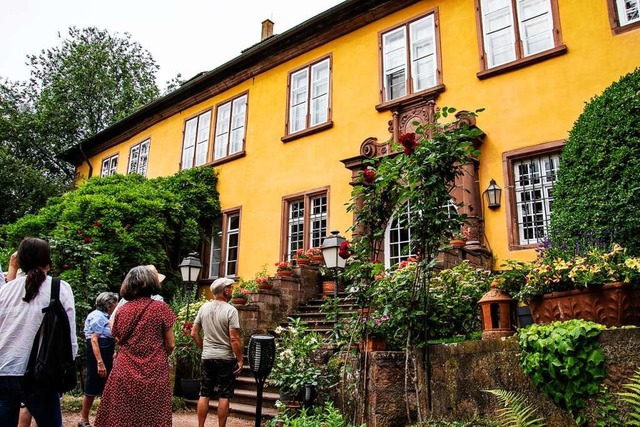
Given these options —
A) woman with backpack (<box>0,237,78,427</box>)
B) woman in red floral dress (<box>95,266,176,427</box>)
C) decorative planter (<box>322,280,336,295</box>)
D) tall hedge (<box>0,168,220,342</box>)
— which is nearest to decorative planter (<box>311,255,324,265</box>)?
decorative planter (<box>322,280,336,295</box>)

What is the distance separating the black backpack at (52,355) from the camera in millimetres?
3344

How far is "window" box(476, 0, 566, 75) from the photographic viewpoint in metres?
9.59

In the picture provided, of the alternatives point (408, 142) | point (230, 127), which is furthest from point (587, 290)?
point (230, 127)

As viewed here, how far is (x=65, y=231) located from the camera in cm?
1177

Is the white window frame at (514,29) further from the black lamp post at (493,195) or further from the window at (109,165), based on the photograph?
the window at (109,165)

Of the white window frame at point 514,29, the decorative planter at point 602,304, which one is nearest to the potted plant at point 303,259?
the white window frame at point 514,29

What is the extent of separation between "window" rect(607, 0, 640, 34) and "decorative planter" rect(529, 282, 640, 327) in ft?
21.1

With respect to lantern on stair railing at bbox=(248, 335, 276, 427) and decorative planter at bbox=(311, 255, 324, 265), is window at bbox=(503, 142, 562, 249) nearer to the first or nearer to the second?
decorative planter at bbox=(311, 255, 324, 265)

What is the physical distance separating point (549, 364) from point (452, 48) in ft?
27.6

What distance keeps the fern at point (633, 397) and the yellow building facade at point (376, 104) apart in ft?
18.0

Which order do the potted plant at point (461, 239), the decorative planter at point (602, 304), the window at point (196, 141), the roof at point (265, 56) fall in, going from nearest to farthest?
the decorative planter at point (602, 304) < the potted plant at point (461, 239) < the roof at point (265, 56) < the window at point (196, 141)

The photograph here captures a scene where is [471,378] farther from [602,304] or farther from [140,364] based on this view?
[140,364]

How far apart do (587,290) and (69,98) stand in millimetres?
29239

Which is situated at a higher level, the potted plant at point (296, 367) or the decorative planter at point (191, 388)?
the potted plant at point (296, 367)
